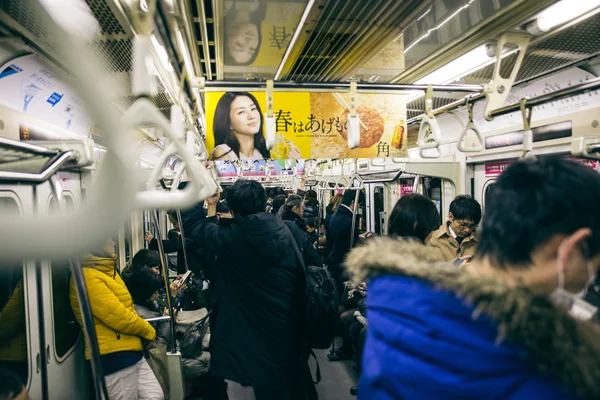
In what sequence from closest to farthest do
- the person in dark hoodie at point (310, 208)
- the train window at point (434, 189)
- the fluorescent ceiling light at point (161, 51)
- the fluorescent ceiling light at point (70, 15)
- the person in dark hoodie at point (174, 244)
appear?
the fluorescent ceiling light at point (70, 15) < the fluorescent ceiling light at point (161, 51) < the person in dark hoodie at point (174, 244) < the train window at point (434, 189) < the person in dark hoodie at point (310, 208)

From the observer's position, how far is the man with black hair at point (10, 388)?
5.14 ft

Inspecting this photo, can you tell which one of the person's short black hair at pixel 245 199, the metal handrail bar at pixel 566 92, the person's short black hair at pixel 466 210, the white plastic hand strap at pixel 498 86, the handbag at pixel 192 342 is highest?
the white plastic hand strap at pixel 498 86

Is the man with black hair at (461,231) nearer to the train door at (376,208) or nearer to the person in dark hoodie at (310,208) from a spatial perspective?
the person in dark hoodie at (310,208)

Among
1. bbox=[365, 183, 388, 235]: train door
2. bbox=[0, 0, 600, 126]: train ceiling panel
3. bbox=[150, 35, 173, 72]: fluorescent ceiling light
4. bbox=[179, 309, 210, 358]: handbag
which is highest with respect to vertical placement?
bbox=[0, 0, 600, 126]: train ceiling panel

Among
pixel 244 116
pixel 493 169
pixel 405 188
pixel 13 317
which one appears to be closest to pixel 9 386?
pixel 13 317

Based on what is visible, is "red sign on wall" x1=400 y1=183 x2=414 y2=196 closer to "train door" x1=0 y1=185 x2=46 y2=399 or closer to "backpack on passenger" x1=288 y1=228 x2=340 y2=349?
"backpack on passenger" x1=288 y1=228 x2=340 y2=349

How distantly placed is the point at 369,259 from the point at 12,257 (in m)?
0.96

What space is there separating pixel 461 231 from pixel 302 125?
6.56ft

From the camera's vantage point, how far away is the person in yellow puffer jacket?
272cm

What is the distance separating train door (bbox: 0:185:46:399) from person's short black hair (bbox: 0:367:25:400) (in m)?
0.47

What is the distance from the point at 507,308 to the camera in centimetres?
90

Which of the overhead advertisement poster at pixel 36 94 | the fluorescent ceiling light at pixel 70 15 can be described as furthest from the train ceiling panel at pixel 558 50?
the overhead advertisement poster at pixel 36 94

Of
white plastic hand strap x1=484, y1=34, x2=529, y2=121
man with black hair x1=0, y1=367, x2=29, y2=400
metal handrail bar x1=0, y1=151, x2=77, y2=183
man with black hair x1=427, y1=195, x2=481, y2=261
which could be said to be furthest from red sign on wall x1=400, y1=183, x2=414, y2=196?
man with black hair x1=0, y1=367, x2=29, y2=400

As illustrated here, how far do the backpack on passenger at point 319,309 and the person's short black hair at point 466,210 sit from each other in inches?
65.2
